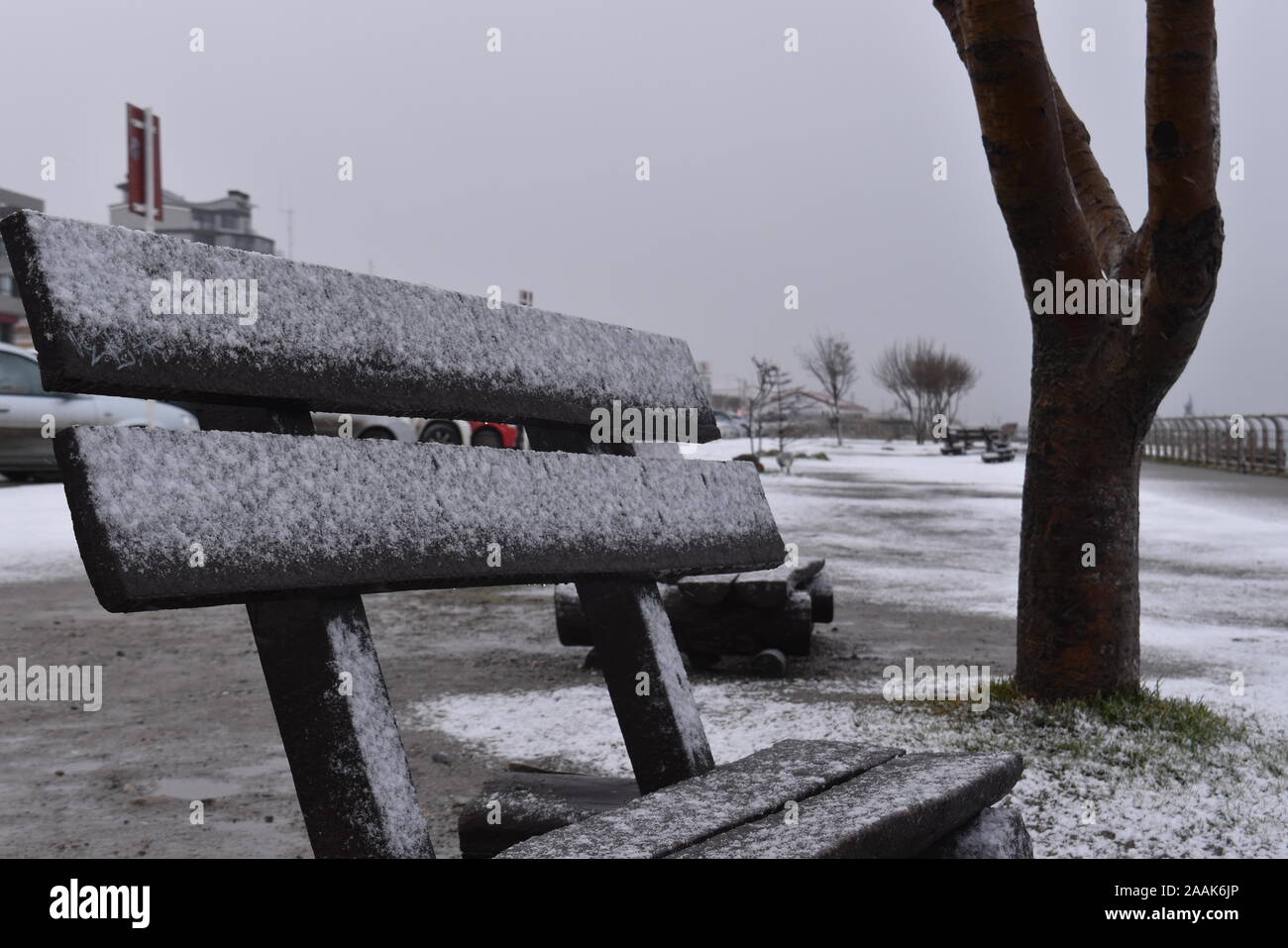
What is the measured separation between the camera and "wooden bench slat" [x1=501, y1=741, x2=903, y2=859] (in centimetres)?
161

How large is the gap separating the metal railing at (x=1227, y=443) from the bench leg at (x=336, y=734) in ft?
86.3

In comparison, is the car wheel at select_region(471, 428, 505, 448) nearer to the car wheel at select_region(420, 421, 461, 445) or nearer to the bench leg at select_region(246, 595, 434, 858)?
the car wheel at select_region(420, 421, 461, 445)

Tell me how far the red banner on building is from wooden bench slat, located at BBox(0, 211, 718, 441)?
1169 cm

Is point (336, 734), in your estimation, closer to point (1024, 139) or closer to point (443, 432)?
point (1024, 139)

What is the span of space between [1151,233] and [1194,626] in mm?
3935

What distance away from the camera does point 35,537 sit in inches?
419

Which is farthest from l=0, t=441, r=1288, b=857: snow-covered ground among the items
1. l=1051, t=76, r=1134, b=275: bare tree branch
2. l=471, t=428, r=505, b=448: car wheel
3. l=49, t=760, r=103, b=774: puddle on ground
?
l=471, t=428, r=505, b=448: car wheel

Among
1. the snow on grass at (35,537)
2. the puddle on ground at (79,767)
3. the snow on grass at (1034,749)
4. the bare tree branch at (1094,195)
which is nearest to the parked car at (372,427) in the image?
the snow on grass at (35,537)

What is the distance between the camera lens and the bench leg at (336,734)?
5.30 feet

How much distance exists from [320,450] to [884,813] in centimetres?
95

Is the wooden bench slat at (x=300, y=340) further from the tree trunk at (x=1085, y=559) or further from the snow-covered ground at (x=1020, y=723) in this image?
the tree trunk at (x=1085, y=559)

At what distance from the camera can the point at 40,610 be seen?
23.4 feet
